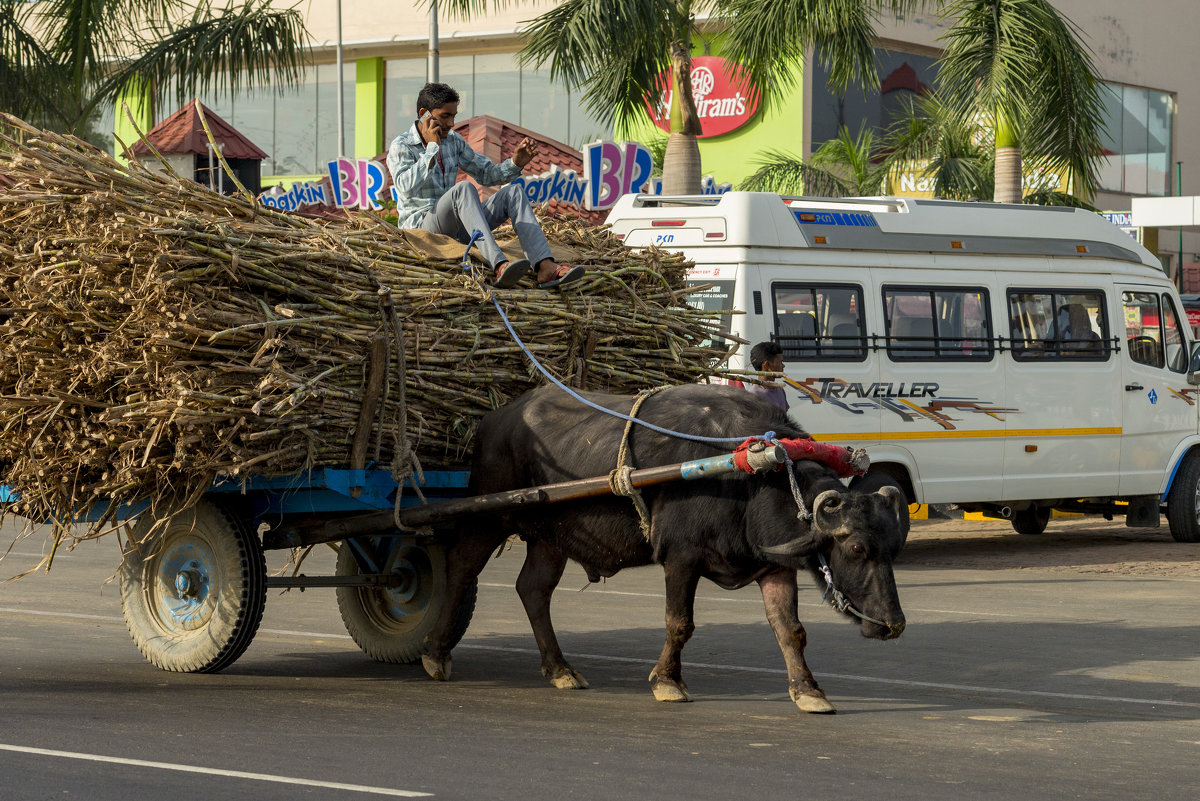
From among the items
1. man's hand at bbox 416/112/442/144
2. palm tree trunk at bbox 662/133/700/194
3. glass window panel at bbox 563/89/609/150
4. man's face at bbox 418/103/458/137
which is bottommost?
man's hand at bbox 416/112/442/144

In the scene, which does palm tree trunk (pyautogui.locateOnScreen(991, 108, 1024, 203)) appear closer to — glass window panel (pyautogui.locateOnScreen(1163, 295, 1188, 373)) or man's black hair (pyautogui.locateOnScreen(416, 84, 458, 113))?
glass window panel (pyautogui.locateOnScreen(1163, 295, 1188, 373))

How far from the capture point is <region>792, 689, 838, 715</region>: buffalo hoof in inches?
302

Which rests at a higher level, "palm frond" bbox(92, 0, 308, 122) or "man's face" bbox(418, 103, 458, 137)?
"palm frond" bbox(92, 0, 308, 122)

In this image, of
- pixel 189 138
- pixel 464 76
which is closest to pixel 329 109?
pixel 464 76

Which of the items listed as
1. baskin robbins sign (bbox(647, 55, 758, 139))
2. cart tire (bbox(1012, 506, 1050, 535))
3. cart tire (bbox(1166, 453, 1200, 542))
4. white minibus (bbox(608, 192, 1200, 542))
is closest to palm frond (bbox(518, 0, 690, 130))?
white minibus (bbox(608, 192, 1200, 542))

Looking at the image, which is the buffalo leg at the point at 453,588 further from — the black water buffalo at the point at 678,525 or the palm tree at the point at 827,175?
the palm tree at the point at 827,175

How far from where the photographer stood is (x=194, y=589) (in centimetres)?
871

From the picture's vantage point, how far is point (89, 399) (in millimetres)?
7902

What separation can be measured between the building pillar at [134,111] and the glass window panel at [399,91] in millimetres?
6116

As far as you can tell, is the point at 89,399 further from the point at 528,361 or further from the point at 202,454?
the point at 528,361

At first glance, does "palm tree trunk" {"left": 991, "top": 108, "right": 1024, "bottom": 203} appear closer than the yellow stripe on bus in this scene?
No

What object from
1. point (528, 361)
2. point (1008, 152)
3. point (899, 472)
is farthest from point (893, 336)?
point (1008, 152)

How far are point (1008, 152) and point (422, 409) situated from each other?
1476 cm

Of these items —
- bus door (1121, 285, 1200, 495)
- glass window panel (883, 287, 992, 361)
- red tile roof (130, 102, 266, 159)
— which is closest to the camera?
glass window panel (883, 287, 992, 361)
